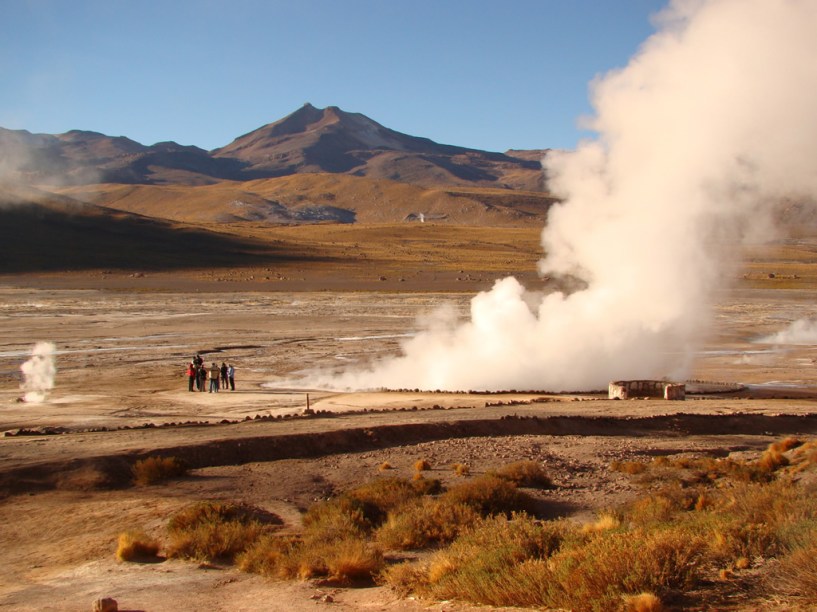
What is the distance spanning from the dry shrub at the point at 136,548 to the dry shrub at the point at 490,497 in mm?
4937

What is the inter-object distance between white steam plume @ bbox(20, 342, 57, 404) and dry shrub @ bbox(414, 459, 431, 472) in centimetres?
1672

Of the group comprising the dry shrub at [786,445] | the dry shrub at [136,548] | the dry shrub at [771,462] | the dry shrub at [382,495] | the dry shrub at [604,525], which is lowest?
the dry shrub at [136,548]

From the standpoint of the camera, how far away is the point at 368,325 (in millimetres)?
58531

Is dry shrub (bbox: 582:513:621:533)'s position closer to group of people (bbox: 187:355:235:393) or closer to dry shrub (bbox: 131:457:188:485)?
dry shrub (bbox: 131:457:188:485)

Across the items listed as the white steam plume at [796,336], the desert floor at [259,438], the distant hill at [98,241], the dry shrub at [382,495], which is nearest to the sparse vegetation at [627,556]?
the desert floor at [259,438]

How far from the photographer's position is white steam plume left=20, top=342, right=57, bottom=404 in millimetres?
32156

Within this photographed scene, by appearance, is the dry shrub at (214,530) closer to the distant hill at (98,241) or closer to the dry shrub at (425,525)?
the dry shrub at (425,525)

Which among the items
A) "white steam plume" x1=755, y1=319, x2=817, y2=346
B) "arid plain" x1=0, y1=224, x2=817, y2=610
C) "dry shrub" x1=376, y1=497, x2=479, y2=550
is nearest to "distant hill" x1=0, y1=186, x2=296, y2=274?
"arid plain" x1=0, y1=224, x2=817, y2=610

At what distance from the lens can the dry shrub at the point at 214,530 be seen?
1345cm

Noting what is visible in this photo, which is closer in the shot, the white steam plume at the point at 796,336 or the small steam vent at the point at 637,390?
the small steam vent at the point at 637,390

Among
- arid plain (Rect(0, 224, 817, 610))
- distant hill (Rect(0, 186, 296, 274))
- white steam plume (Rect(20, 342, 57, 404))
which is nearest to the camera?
arid plain (Rect(0, 224, 817, 610))

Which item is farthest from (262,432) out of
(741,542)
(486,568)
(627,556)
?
(627,556)

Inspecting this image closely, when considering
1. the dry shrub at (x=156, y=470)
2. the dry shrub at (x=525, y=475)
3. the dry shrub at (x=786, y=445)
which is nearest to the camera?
the dry shrub at (x=525, y=475)

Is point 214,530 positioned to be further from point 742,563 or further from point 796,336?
point 796,336
